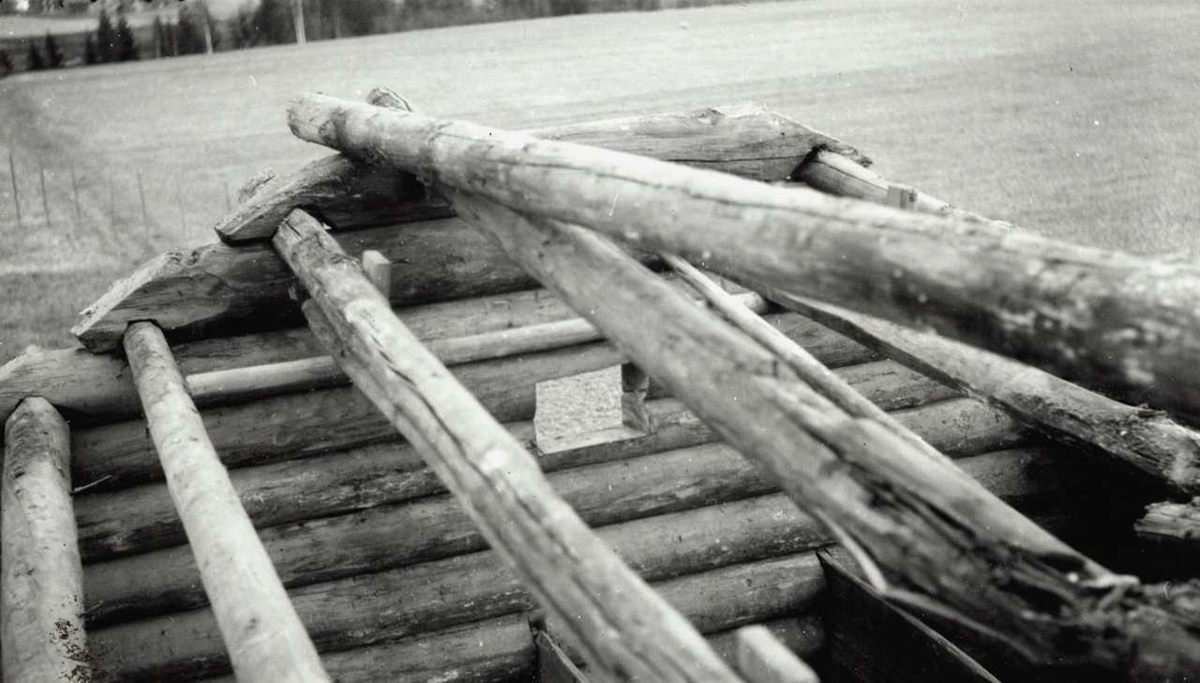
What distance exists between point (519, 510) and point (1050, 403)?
237cm

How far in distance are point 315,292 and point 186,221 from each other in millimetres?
8970

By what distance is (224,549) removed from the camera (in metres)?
2.71

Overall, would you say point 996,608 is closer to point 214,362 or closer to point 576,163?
point 576,163

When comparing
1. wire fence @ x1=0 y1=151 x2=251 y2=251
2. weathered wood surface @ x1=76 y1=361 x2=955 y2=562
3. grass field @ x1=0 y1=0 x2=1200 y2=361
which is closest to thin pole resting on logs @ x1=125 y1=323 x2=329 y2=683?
weathered wood surface @ x1=76 y1=361 x2=955 y2=562

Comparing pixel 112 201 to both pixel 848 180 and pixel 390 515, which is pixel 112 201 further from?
pixel 848 180

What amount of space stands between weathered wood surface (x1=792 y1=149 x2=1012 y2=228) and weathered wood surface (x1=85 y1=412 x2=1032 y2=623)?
1181mm

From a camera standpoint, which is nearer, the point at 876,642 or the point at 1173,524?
the point at 1173,524

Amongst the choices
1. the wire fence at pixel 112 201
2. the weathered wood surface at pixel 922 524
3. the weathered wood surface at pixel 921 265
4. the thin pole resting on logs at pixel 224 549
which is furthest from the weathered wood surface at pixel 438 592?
the wire fence at pixel 112 201

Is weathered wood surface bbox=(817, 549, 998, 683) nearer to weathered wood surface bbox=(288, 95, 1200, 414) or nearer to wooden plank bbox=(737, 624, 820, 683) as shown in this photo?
weathered wood surface bbox=(288, 95, 1200, 414)

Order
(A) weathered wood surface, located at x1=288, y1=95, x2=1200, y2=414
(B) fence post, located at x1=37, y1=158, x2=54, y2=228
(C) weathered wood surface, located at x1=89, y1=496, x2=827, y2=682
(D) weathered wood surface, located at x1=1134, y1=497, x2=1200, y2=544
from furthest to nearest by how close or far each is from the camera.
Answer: (B) fence post, located at x1=37, y1=158, x2=54, y2=228 < (C) weathered wood surface, located at x1=89, y1=496, x2=827, y2=682 < (D) weathered wood surface, located at x1=1134, y1=497, x2=1200, y2=544 < (A) weathered wood surface, located at x1=288, y1=95, x2=1200, y2=414

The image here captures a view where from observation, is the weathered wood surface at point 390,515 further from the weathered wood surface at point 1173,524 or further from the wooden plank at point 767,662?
the wooden plank at point 767,662

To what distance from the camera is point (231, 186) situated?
40.6ft

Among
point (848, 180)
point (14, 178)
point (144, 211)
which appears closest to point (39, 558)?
point (848, 180)

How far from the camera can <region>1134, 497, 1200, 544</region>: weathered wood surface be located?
3488mm
